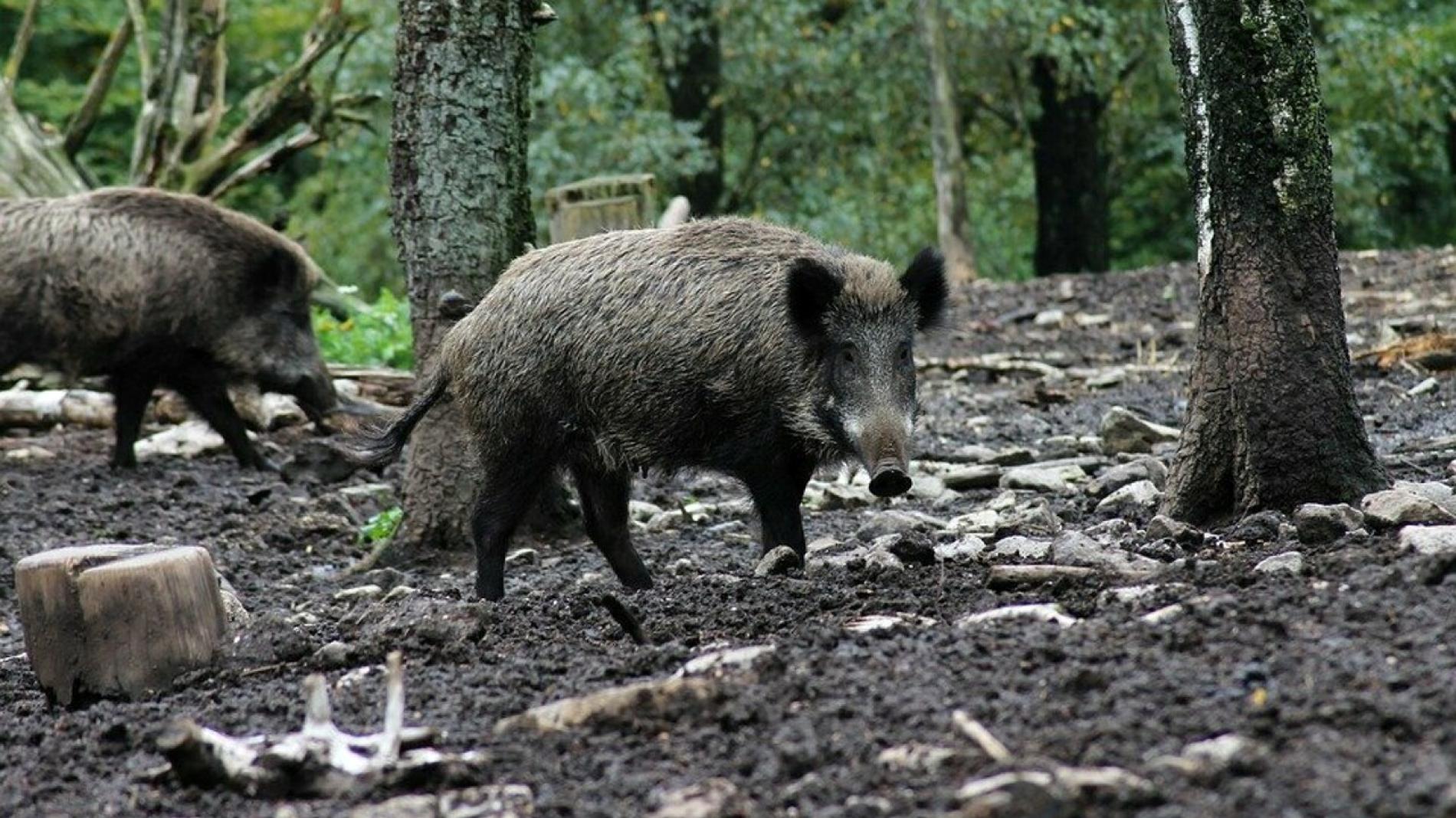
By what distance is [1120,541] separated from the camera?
5.56 m

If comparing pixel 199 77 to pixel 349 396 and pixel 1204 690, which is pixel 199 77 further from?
pixel 1204 690

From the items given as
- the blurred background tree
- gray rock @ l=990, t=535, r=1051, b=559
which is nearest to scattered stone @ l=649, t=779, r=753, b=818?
gray rock @ l=990, t=535, r=1051, b=559

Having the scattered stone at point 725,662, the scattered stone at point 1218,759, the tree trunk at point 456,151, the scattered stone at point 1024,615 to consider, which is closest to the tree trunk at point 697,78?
the tree trunk at point 456,151

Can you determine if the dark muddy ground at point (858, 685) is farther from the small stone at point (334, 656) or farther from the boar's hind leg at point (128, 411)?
the boar's hind leg at point (128, 411)

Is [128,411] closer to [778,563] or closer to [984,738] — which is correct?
[778,563]

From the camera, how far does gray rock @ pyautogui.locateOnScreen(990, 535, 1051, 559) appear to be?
18.0ft

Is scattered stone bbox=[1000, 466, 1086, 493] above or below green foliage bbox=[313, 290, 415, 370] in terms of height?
below

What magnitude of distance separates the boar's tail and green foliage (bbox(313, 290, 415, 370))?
5.14 meters

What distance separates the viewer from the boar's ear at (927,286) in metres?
6.30

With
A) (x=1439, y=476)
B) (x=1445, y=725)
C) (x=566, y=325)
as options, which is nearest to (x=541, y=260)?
(x=566, y=325)

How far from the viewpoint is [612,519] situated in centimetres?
637

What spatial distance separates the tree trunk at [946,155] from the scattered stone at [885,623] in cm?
1440

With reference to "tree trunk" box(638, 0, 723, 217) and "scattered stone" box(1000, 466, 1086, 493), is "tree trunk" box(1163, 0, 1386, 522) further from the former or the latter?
"tree trunk" box(638, 0, 723, 217)

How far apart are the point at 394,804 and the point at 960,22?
17540mm
